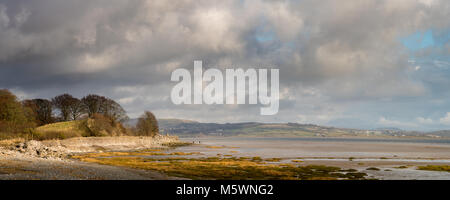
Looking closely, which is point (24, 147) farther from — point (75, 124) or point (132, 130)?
point (132, 130)

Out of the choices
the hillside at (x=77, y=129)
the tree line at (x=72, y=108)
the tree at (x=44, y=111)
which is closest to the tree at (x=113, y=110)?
the tree line at (x=72, y=108)

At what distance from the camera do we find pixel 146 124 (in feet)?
483

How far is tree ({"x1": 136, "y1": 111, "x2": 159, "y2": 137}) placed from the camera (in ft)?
469

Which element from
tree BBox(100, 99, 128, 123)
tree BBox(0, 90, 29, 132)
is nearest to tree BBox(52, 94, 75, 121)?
tree BBox(100, 99, 128, 123)

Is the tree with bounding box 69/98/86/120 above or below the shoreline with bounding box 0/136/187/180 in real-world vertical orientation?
above

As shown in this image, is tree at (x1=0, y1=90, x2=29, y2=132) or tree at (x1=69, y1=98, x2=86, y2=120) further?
tree at (x1=69, y1=98, x2=86, y2=120)

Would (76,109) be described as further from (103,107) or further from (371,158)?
(371,158)

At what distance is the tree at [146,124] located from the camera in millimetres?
142900

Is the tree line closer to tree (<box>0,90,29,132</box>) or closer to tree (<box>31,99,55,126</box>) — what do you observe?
tree (<box>31,99,55,126</box>)

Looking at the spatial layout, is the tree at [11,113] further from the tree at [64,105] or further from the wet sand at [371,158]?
the wet sand at [371,158]

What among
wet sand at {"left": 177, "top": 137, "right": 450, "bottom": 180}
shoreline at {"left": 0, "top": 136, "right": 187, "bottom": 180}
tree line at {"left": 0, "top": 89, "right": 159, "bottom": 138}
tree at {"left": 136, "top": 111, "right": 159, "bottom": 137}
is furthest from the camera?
tree at {"left": 136, "top": 111, "right": 159, "bottom": 137}
